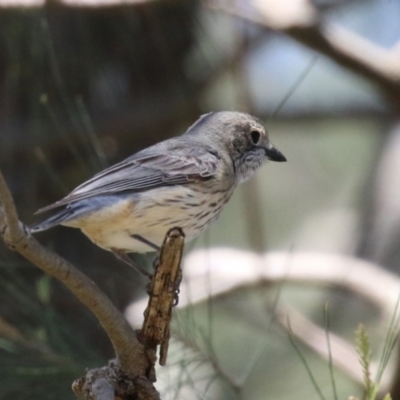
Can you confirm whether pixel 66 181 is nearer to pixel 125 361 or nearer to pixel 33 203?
pixel 33 203

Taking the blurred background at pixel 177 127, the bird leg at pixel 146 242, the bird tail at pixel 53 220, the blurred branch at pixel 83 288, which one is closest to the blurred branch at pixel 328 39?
the blurred background at pixel 177 127

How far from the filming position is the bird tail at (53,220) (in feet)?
7.30

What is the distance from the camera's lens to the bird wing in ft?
8.89

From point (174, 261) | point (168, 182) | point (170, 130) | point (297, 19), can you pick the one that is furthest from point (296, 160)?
point (174, 261)

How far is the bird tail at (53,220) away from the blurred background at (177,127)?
15.2 inches

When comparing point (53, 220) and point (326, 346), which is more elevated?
point (53, 220)

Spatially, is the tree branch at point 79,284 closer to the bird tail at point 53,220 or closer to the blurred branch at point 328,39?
the bird tail at point 53,220

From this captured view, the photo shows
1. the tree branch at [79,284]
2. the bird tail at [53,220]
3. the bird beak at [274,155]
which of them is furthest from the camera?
the bird beak at [274,155]

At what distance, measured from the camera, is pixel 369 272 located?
3713mm

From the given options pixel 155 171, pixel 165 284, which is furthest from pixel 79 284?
pixel 155 171

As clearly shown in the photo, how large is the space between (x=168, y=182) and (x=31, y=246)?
1154mm

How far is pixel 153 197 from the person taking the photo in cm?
274

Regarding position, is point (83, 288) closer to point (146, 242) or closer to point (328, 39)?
point (146, 242)

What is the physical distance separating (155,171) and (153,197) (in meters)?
0.21
